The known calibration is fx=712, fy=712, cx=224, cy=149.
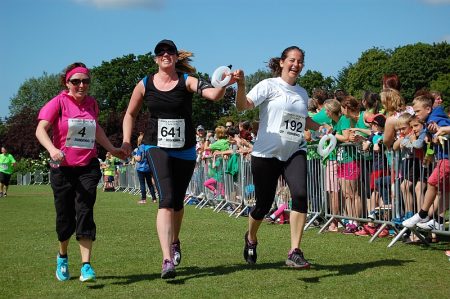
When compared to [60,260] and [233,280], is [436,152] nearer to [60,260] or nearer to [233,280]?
[233,280]

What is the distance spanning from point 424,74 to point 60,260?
7331 centimetres

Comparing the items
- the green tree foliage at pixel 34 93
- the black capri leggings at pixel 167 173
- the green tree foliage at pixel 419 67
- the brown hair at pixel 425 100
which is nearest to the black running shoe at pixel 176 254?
the black capri leggings at pixel 167 173

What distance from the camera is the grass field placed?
572 centimetres

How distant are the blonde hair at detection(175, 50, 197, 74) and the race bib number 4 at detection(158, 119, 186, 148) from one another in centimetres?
67

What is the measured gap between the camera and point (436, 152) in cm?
823

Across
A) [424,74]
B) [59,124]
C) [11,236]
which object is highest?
[424,74]

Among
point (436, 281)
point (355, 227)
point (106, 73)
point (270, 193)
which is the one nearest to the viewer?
point (436, 281)

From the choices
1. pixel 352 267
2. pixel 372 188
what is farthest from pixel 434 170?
pixel 352 267

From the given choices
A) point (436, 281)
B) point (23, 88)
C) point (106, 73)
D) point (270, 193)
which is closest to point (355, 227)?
point (270, 193)

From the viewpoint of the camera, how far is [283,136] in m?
6.89

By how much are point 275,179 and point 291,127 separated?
1.83 feet

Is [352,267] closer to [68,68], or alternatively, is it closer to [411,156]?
[411,156]

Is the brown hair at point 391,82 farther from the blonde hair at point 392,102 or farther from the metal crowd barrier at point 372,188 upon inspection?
the metal crowd barrier at point 372,188

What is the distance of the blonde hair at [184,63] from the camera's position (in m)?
7.12
